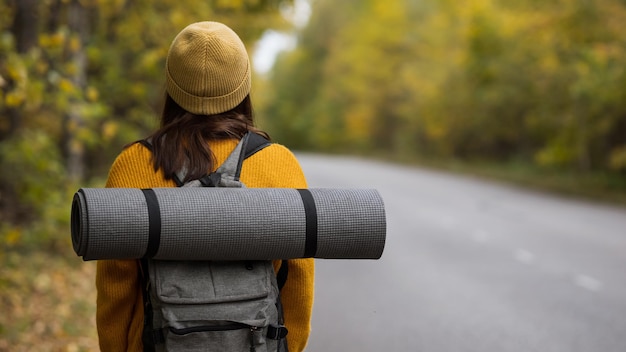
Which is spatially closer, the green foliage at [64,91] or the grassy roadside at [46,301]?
the green foliage at [64,91]

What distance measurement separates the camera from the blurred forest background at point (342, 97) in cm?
712

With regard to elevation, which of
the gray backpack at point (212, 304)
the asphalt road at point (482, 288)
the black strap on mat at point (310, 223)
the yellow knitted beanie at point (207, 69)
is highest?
the yellow knitted beanie at point (207, 69)

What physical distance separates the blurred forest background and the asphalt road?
80.7 inches

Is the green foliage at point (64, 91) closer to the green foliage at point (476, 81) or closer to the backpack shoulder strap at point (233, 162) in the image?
the backpack shoulder strap at point (233, 162)

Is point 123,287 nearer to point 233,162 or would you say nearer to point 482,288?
point 233,162

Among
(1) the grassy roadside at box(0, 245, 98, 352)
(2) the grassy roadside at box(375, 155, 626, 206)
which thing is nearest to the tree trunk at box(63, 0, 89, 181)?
(1) the grassy roadside at box(0, 245, 98, 352)

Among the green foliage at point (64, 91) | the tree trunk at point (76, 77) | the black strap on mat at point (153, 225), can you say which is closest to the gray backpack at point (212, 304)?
the black strap on mat at point (153, 225)

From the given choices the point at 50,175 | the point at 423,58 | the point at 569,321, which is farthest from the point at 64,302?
the point at 423,58

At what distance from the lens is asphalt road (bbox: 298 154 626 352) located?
6.41 metres

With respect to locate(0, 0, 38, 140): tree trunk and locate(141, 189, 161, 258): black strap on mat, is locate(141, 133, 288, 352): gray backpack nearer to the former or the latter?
locate(141, 189, 161, 258): black strap on mat

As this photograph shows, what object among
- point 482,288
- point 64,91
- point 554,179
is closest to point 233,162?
point 64,91

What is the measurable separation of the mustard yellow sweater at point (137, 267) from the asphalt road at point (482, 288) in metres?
2.58

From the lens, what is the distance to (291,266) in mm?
2287

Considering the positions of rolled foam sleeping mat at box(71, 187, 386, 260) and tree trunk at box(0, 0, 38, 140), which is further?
tree trunk at box(0, 0, 38, 140)
